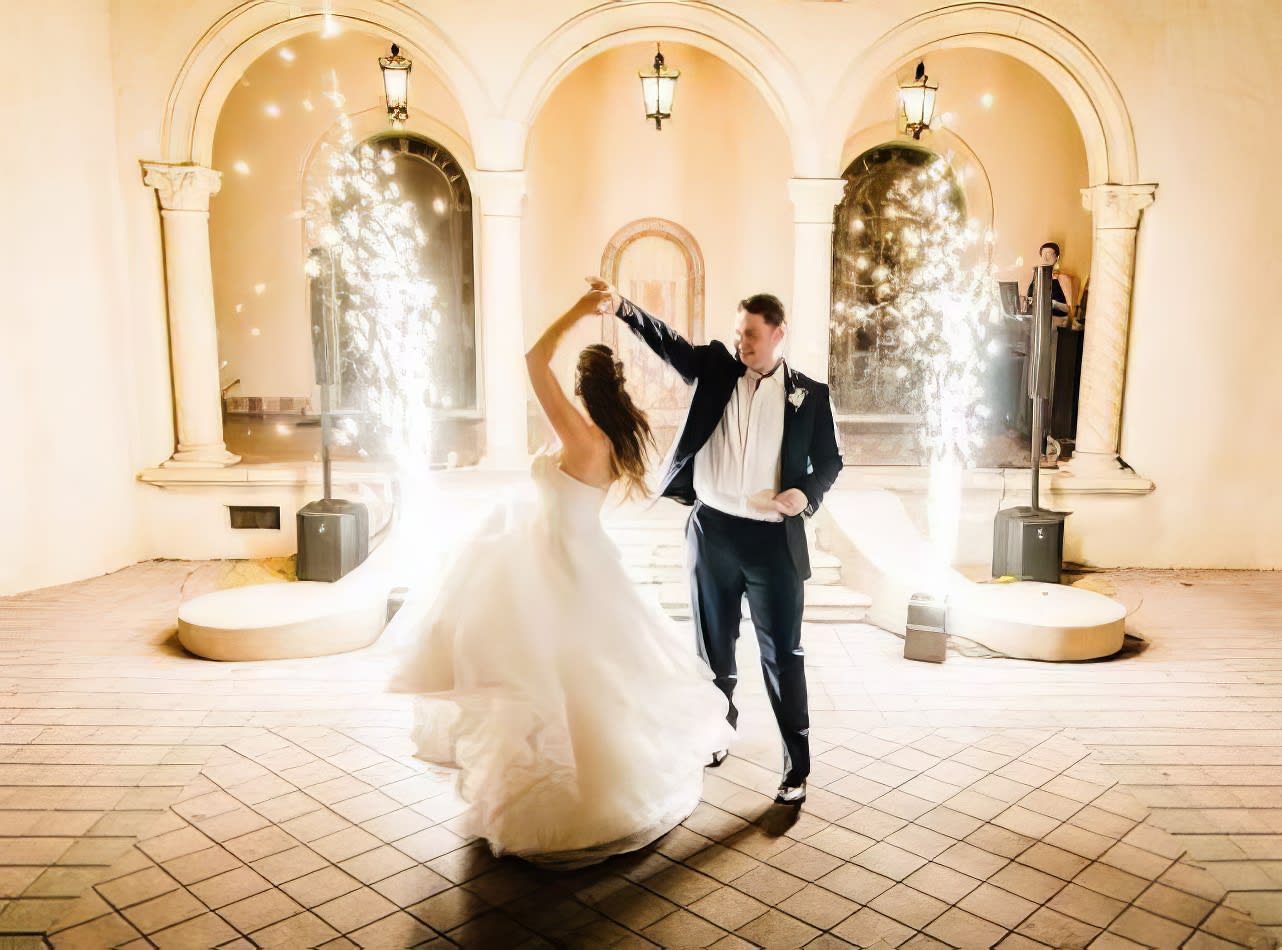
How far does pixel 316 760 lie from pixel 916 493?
17.3ft

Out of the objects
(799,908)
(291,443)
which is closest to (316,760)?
(799,908)

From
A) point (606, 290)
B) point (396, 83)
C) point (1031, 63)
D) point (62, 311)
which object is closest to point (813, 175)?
point (1031, 63)

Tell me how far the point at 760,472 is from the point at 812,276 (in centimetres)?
441

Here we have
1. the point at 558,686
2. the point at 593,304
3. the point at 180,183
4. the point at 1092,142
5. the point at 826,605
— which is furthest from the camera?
the point at 1092,142

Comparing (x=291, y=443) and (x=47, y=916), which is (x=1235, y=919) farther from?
(x=291, y=443)

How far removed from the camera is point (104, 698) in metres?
5.00

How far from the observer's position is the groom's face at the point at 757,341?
3.75 m

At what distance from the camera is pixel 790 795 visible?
3.86 metres

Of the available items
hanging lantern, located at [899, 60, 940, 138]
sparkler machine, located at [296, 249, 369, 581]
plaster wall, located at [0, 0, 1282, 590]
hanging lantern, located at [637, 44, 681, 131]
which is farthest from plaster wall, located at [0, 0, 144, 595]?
hanging lantern, located at [899, 60, 940, 138]

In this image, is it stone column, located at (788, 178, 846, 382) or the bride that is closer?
the bride

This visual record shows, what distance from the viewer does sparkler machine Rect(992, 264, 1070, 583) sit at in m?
6.76

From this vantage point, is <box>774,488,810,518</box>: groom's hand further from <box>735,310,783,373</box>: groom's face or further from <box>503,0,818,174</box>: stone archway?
<box>503,0,818,174</box>: stone archway

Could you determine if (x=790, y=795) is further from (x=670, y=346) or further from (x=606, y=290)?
(x=606, y=290)

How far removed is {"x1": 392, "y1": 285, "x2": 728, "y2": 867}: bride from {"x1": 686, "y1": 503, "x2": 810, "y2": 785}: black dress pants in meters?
0.27
